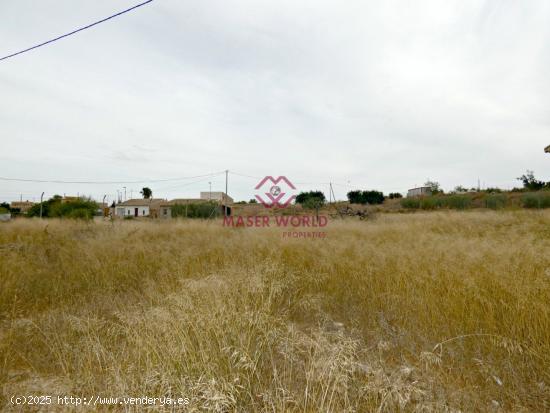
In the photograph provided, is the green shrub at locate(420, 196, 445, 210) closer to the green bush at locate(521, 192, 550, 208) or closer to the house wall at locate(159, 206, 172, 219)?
the green bush at locate(521, 192, 550, 208)

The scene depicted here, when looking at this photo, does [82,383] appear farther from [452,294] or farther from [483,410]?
[452,294]

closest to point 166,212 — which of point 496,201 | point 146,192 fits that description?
point 146,192

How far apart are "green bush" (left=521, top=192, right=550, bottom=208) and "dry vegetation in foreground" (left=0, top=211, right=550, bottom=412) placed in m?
18.9

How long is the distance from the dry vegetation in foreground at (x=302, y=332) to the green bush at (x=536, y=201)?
1893 centimetres

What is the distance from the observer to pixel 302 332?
2121 millimetres

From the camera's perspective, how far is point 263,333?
6.66 ft

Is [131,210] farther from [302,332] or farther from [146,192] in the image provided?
[302,332]

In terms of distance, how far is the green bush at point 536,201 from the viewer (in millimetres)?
16172

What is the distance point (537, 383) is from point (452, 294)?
1.03 metres

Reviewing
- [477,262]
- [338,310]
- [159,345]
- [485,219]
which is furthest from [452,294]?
[485,219]

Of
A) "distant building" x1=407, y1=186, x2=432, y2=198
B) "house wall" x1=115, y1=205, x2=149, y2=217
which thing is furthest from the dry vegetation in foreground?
"house wall" x1=115, y1=205, x2=149, y2=217

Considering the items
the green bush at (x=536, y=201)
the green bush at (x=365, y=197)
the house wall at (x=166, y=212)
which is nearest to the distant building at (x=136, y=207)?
the house wall at (x=166, y=212)

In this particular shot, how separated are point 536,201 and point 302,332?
75.4 feet

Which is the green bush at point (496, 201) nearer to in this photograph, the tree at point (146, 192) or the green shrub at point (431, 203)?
the green shrub at point (431, 203)
